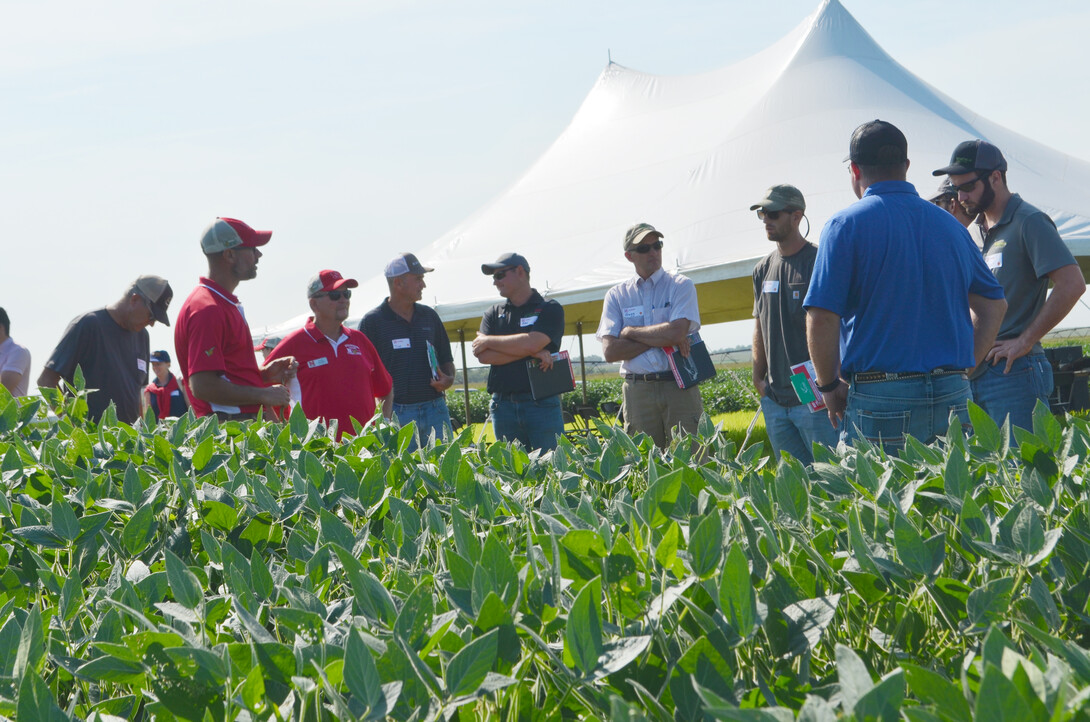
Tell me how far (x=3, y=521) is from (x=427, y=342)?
406cm

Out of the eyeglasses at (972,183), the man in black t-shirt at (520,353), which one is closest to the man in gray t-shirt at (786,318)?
the eyeglasses at (972,183)

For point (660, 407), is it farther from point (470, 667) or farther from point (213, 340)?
point (470, 667)

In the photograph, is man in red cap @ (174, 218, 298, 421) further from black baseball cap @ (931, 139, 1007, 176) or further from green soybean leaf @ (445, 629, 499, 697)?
green soybean leaf @ (445, 629, 499, 697)

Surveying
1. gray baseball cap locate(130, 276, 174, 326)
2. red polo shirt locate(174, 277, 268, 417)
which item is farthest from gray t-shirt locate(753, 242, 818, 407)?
gray baseball cap locate(130, 276, 174, 326)

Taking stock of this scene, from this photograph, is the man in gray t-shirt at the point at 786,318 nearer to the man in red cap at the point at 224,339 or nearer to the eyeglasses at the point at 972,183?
the eyeglasses at the point at 972,183

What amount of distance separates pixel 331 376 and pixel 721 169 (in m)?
7.27

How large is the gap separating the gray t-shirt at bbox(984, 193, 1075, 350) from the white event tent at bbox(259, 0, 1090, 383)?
14.5 feet

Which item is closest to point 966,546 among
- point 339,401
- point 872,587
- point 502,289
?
point 872,587

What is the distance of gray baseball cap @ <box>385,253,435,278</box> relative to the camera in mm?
5523

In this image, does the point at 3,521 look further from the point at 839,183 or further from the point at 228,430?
the point at 839,183

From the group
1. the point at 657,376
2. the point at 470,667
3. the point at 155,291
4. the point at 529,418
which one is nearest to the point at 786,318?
the point at 657,376

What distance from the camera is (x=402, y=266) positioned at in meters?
5.52

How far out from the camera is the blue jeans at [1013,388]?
3715 millimetres

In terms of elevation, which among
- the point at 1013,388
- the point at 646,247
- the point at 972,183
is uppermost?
the point at 972,183
